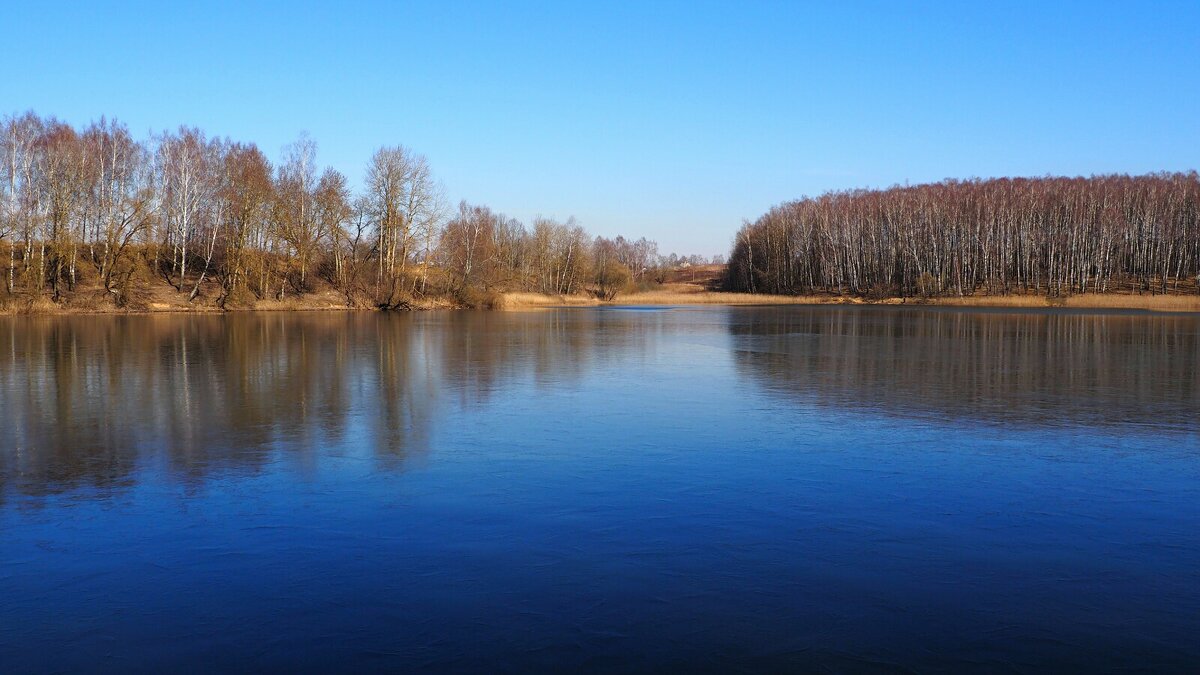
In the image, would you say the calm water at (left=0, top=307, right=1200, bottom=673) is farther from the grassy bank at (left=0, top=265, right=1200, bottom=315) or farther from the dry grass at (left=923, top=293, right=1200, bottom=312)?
the dry grass at (left=923, top=293, right=1200, bottom=312)

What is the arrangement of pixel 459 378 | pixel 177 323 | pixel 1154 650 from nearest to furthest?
1. pixel 1154 650
2. pixel 459 378
3. pixel 177 323

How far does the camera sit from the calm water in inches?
163

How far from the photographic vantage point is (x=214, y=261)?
50.1 meters

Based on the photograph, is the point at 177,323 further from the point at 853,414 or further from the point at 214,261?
the point at 853,414

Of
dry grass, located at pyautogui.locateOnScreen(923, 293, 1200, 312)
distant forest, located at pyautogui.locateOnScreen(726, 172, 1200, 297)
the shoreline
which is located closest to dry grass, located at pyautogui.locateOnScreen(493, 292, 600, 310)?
the shoreline

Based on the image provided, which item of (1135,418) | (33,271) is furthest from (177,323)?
(1135,418)

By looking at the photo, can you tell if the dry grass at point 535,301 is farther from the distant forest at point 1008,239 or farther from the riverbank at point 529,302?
the distant forest at point 1008,239

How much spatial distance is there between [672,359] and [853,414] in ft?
26.6

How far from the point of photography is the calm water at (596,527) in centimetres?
414

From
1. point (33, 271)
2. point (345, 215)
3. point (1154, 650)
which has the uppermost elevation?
point (345, 215)

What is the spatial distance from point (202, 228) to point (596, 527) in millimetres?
47528

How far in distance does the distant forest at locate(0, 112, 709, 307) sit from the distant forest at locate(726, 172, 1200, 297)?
1420 inches

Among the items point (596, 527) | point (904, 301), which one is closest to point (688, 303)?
point (904, 301)

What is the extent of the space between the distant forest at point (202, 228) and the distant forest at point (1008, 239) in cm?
3608
